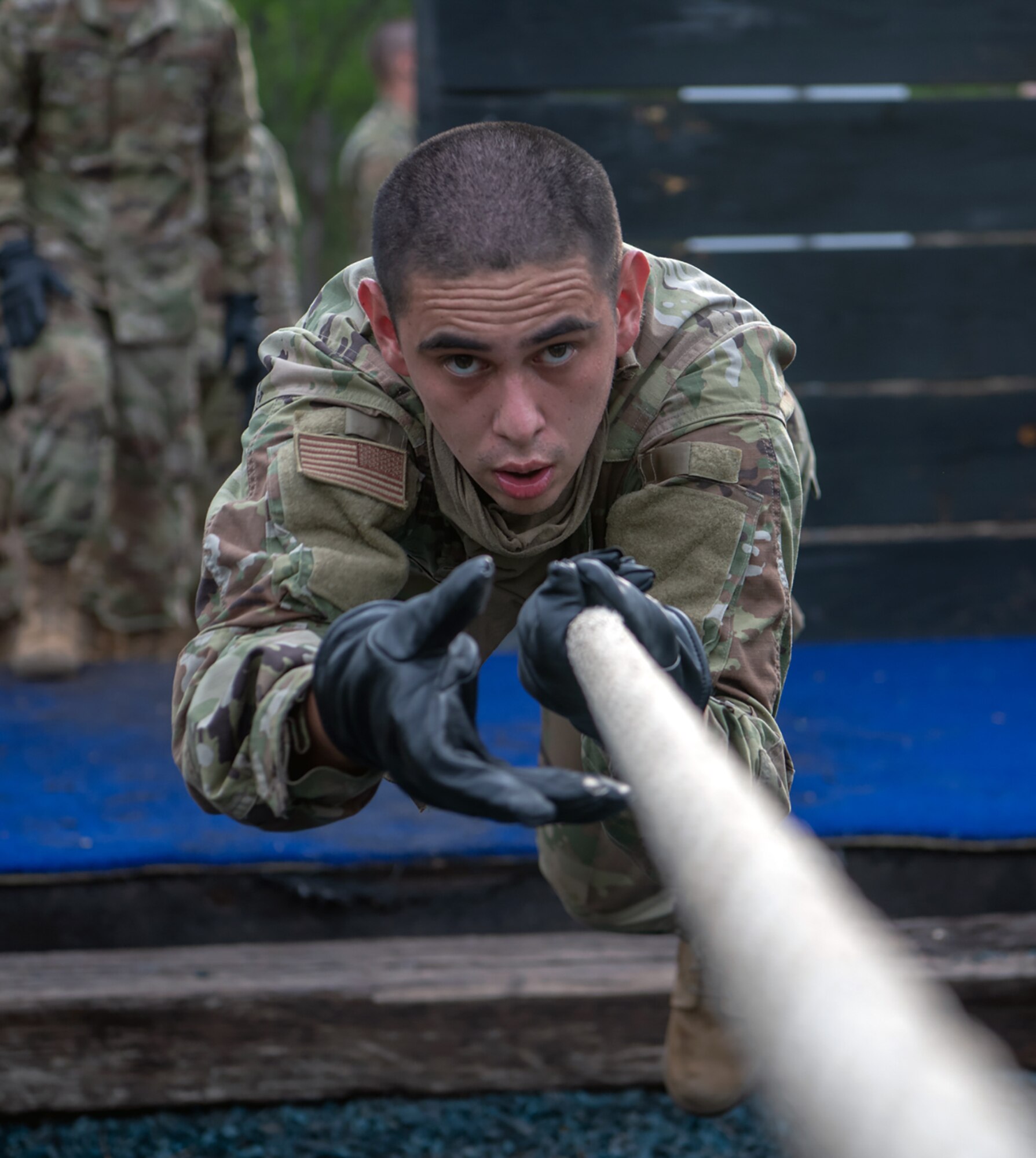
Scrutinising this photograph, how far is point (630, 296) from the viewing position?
1.82 m

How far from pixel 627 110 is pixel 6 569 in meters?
2.42

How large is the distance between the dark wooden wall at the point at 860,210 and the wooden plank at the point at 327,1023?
77.7 inches

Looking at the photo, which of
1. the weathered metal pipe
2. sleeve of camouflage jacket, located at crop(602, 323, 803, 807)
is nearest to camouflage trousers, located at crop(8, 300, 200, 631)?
sleeve of camouflage jacket, located at crop(602, 323, 803, 807)

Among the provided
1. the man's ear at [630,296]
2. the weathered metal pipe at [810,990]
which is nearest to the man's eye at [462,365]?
the man's ear at [630,296]

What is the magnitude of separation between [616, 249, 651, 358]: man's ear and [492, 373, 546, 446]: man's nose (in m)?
0.21

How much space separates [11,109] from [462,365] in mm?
2986

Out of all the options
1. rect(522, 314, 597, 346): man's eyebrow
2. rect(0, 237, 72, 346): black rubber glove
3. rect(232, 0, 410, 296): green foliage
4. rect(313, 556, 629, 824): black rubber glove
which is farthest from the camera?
rect(232, 0, 410, 296): green foliage

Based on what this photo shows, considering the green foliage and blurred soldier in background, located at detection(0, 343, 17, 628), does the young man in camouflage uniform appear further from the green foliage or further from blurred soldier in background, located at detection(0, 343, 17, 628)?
the green foliage

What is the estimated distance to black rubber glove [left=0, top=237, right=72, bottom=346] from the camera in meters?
3.96

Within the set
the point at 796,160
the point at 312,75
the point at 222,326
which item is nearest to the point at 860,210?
the point at 796,160

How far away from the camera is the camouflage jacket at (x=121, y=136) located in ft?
13.6

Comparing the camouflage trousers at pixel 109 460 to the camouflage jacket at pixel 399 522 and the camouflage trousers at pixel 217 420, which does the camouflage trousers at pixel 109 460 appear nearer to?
the camouflage trousers at pixel 217 420

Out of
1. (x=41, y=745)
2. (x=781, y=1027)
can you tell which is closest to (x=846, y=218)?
(x=41, y=745)

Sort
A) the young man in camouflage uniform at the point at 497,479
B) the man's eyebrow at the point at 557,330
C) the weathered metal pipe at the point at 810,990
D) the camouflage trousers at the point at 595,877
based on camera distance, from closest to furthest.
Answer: the weathered metal pipe at the point at 810,990 < the young man in camouflage uniform at the point at 497,479 < the man's eyebrow at the point at 557,330 < the camouflage trousers at the point at 595,877
